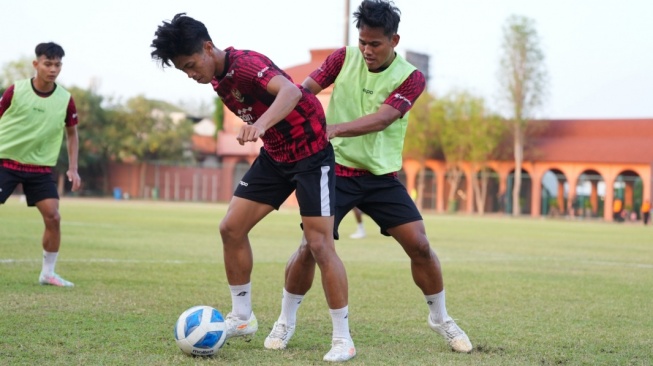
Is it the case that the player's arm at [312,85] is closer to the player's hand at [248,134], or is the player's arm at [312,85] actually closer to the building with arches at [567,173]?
the player's hand at [248,134]

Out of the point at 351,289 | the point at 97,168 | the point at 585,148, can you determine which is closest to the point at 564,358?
the point at 351,289

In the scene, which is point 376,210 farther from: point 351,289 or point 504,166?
point 504,166

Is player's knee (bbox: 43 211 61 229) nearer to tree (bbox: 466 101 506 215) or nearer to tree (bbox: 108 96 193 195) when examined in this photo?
tree (bbox: 466 101 506 215)

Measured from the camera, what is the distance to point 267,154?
20.0 feet

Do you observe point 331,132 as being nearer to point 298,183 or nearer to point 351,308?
point 298,183

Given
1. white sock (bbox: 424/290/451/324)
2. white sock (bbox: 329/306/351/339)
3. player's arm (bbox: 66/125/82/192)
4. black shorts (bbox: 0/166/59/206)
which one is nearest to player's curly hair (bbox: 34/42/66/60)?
player's arm (bbox: 66/125/82/192)

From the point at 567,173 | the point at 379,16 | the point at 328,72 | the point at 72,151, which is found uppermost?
the point at 567,173

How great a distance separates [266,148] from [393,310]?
279 cm

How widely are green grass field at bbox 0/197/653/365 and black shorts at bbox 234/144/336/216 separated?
1.00 meters

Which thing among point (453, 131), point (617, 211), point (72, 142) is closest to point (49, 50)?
point (72, 142)

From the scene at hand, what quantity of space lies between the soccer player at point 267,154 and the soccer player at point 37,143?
12.0 feet

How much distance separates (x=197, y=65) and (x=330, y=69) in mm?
1264

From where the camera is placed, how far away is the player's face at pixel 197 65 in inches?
215

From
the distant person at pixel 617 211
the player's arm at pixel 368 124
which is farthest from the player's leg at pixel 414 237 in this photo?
the distant person at pixel 617 211
